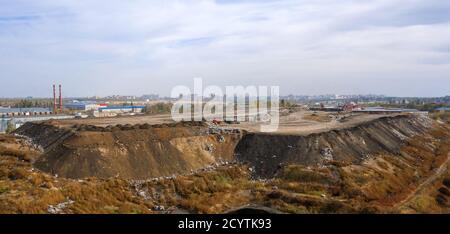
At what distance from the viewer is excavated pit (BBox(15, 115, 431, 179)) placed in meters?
28.2

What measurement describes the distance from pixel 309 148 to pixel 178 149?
11395mm

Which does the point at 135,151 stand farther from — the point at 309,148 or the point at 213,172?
the point at 309,148

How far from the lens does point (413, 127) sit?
57.7m

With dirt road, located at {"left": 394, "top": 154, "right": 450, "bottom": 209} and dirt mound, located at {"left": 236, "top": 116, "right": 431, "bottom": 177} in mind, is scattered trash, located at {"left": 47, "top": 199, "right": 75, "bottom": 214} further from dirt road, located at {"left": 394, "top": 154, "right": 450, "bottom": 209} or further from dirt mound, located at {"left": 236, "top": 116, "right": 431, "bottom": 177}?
dirt road, located at {"left": 394, "top": 154, "right": 450, "bottom": 209}

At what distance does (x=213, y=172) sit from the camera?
29.9m

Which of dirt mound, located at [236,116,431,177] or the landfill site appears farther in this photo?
dirt mound, located at [236,116,431,177]

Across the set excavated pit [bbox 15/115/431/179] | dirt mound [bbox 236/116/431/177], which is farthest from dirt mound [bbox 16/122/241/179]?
dirt mound [bbox 236/116/431/177]

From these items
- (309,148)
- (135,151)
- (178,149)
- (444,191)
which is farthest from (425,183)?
(135,151)

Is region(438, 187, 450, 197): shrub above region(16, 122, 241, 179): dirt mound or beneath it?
beneath

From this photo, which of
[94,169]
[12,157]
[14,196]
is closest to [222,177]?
[94,169]

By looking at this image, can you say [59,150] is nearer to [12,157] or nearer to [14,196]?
[12,157]

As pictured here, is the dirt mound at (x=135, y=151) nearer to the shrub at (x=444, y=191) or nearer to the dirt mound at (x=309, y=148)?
the dirt mound at (x=309, y=148)
